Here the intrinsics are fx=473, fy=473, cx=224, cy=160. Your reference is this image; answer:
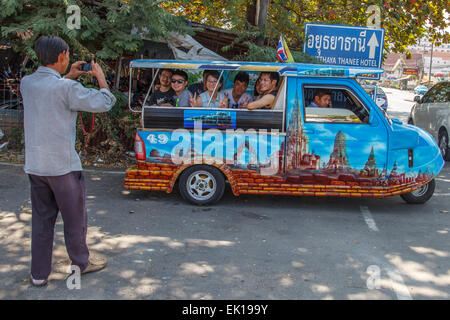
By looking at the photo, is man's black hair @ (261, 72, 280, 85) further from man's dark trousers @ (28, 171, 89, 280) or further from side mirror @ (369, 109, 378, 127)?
man's dark trousers @ (28, 171, 89, 280)

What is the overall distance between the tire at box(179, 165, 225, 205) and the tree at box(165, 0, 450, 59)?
497 centimetres

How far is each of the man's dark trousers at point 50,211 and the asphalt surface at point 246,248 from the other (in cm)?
25

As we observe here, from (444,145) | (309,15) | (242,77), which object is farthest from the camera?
(309,15)

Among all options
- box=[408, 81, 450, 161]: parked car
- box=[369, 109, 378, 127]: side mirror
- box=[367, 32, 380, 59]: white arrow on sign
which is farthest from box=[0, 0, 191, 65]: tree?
box=[408, 81, 450, 161]: parked car

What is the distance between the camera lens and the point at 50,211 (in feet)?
12.7

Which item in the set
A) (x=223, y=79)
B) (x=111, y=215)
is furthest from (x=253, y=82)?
(x=111, y=215)

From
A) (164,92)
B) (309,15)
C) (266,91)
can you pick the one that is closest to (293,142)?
(266,91)

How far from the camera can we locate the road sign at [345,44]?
34.9ft

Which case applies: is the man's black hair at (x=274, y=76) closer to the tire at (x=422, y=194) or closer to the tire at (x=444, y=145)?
the tire at (x=422, y=194)

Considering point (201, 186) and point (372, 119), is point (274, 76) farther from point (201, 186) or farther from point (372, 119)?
point (201, 186)

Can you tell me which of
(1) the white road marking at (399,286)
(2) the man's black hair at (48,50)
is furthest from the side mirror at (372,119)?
(2) the man's black hair at (48,50)

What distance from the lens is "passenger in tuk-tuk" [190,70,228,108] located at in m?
6.59

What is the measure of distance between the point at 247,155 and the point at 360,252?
2010 millimetres

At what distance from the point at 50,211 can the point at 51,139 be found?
622 mm
